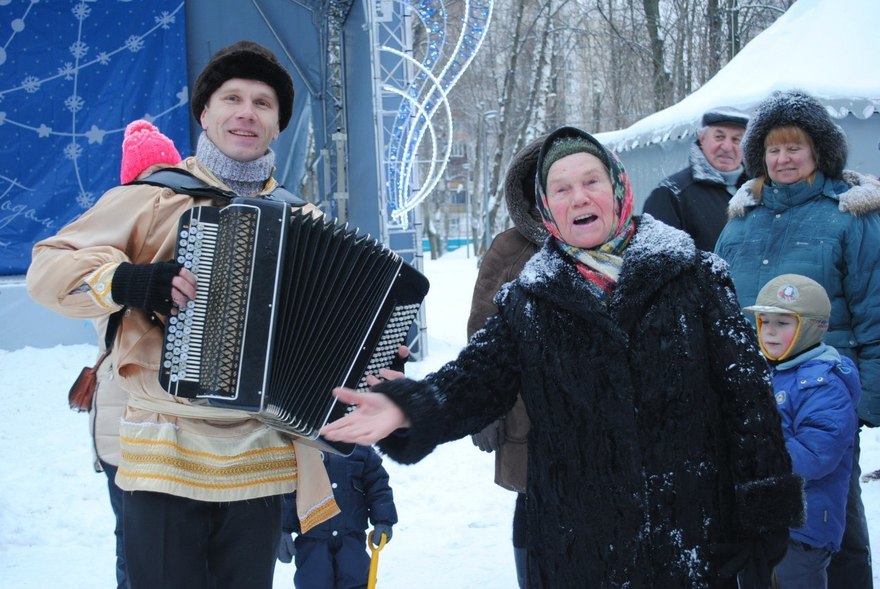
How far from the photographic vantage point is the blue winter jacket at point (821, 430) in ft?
9.27

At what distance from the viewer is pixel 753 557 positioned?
1935 millimetres

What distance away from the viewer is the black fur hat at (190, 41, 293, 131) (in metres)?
2.58

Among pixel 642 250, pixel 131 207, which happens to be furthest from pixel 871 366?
pixel 131 207

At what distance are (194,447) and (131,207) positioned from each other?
742 millimetres

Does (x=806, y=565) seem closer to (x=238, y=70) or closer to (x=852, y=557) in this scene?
(x=852, y=557)

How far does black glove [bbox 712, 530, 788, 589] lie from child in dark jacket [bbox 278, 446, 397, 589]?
168cm

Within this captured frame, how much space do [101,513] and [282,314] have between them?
3.48 metres

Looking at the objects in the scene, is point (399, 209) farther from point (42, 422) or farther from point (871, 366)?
point (871, 366)

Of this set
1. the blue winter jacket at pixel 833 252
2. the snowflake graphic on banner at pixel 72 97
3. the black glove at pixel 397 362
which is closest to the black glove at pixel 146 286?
the black glove at pixel 397 362

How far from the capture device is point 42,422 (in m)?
6.84

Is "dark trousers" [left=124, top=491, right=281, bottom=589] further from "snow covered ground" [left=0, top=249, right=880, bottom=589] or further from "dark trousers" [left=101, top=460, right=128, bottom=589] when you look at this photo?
"snow covered ground" [left=0, top=249, right=880, bottom=589]

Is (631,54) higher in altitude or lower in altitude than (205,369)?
higher

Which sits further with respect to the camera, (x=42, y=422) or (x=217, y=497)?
(x=42, y=422)

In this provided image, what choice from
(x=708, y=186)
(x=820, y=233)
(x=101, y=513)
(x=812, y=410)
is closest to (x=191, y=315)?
(x=812, y=410)
